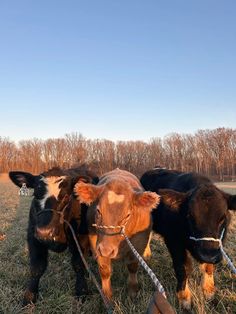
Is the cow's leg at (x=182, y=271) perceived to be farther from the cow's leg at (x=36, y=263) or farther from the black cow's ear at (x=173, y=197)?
the cow's leg at (x=36, y=263)

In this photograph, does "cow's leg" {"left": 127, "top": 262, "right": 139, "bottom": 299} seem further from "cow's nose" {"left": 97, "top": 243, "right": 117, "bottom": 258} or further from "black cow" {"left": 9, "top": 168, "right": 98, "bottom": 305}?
"cow's nose" {"left": 97, "top": 243, "right": 117, "bottom": 258}

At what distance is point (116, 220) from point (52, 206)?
1136 mm

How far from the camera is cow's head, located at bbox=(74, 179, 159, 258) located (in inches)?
181

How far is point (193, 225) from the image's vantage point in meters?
4.76

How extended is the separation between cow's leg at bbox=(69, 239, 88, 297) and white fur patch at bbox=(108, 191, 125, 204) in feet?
4.67

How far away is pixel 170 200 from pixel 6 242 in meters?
5.13

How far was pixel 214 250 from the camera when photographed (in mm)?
4348

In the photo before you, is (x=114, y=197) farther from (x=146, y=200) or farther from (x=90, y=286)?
(x=90, y=286)

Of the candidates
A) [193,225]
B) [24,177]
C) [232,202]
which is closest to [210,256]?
[193,225]

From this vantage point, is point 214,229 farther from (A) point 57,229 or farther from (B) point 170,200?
(A) point 57,229

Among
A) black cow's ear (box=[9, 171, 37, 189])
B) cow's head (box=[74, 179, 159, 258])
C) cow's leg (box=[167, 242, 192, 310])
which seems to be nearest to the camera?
cow's head (box=[74, 179, 159, 258])

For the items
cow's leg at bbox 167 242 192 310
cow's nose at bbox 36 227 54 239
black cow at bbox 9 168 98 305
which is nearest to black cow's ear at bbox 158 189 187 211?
cow's leg at bbox 167 242 192 310

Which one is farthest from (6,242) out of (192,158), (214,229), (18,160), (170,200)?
(18,160)

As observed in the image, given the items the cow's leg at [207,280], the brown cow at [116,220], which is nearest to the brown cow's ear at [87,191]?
the brown cow at [116,220]
